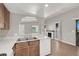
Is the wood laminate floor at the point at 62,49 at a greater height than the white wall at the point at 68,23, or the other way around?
the white wall at the point at 68,23

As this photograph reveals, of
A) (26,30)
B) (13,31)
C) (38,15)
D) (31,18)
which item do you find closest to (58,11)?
(38,15)

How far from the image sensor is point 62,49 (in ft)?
4.80

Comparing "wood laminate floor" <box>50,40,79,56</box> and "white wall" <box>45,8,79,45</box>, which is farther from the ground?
"white wall" <box>45,8,79,45</box>

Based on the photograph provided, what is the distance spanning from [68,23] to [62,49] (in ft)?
1.12

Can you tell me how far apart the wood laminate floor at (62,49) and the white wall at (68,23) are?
6 cm

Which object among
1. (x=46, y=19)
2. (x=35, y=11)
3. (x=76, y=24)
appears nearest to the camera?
(x=76, y=24)

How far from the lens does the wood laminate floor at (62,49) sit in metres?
1.29

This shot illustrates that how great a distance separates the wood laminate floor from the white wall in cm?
6

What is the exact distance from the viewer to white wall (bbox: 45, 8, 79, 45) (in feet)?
4.34

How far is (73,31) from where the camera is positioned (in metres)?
1.32

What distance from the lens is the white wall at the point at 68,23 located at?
132cm

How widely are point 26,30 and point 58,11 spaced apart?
0.52 meters

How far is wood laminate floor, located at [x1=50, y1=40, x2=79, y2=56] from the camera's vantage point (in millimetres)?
1291

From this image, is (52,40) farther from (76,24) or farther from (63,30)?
(76,24)
